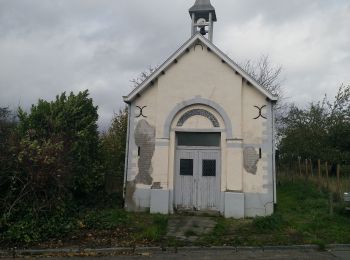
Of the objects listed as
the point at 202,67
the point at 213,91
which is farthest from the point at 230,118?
the point at 202,67

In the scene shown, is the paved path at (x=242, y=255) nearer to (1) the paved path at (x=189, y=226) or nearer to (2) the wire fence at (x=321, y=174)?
(1) the paved path at (x=189, y=226)

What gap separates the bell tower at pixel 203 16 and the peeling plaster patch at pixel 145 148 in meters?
4.88

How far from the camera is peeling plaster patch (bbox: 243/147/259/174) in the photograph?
13.6m

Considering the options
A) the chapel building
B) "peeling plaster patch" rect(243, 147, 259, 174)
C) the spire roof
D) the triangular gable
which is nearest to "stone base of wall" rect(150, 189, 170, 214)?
the chapel building

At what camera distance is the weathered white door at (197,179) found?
1394cm

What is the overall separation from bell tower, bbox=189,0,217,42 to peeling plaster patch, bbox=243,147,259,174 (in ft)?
17.7

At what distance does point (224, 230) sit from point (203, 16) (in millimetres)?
9778

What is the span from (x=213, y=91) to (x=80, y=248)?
7669 millimetres

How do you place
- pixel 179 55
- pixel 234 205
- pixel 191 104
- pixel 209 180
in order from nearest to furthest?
pixel 234 205, pixel 209 180, pixel 191 104, pixel 179 55

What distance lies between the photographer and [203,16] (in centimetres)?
1661

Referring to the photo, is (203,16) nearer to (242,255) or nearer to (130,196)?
(130,196)

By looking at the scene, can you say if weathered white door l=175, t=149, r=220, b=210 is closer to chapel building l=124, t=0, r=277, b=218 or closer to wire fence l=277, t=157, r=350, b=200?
chapel building l=124, t=0, r=277, b=218

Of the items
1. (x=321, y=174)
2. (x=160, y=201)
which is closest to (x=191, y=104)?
(x=160, y=201)

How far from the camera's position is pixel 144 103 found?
48.1ft
